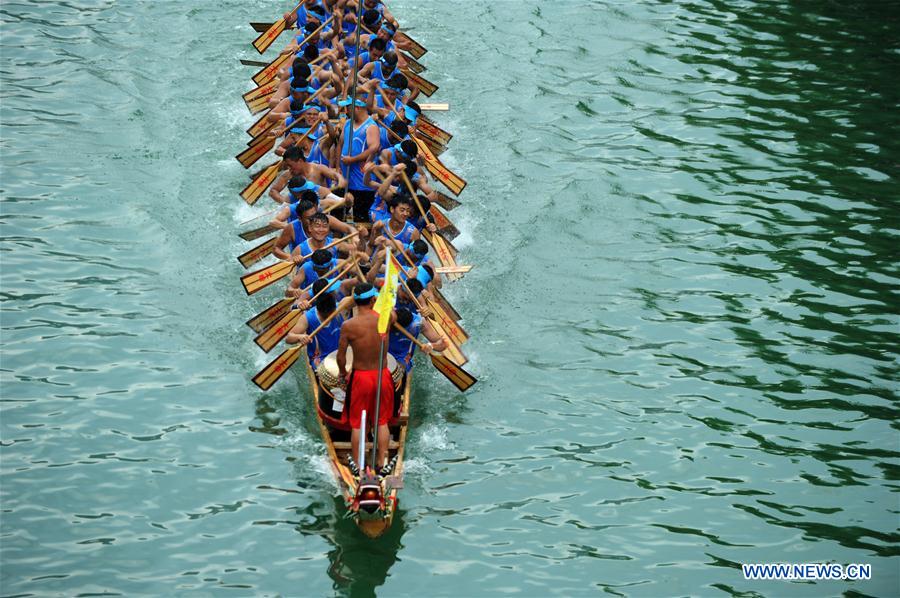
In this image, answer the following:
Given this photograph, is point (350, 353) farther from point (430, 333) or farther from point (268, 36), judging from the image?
point (268, 36)

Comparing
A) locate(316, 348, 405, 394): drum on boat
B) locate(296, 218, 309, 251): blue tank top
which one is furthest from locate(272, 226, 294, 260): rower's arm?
locate(316, 348, 405, 394): drum on boat

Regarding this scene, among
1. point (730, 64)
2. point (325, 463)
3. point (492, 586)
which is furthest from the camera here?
point (730, 64)

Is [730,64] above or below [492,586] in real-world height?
above

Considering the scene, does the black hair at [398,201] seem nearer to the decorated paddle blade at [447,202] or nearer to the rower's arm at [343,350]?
the decorated paddle blade at [447,202]

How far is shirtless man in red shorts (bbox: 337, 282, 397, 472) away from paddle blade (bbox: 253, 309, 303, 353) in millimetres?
1411

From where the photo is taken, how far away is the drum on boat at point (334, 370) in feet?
38.4

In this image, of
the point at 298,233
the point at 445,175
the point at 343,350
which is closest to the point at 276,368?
the point at 343,350

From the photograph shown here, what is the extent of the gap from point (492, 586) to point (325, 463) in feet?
7.34

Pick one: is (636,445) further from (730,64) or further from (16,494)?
(730,64)

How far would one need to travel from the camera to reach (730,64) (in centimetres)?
2170

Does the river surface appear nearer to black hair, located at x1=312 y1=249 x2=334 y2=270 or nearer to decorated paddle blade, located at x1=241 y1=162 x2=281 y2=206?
decorated paddle blade, located at x1=241 y1=162 x2=281 y2=206

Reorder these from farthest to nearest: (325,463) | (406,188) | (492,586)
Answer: (406,188)
(325,463)
(492,586)

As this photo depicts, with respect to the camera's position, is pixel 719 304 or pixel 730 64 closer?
pixel 719 304

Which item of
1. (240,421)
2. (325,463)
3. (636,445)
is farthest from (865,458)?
(240,421)
